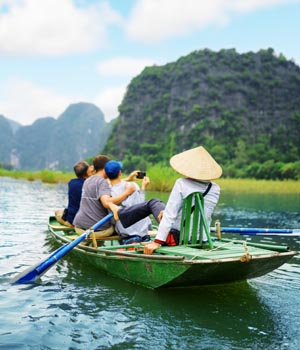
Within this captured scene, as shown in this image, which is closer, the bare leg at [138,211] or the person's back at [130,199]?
the bare leg at [138,211]

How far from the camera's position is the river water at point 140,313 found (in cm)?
330

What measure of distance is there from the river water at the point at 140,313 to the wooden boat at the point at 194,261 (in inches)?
7.1

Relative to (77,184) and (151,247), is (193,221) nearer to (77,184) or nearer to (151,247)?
(151,247)

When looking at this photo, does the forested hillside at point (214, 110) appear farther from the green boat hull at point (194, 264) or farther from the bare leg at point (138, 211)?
the green boat hull at point (194, 264)

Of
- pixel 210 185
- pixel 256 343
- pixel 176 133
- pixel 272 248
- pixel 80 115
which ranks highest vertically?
pixel 80 115

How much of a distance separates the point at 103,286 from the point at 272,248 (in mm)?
1690

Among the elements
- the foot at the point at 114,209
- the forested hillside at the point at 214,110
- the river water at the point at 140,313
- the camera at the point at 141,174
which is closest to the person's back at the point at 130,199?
the camera at the point at 141,174

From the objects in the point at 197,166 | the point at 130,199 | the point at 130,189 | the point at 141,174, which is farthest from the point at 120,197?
the point at 197,166

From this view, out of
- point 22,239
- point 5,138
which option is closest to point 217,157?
point 22,239

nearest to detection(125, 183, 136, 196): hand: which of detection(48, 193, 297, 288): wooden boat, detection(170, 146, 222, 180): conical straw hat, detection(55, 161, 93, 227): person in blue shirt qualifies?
detection(48, 193, 297, 288): wooden boat

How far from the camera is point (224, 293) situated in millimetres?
4402

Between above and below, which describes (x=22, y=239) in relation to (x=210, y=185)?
below

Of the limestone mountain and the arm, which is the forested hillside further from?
the arm

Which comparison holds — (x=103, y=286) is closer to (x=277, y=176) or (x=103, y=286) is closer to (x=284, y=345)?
(x=284, y=345)
